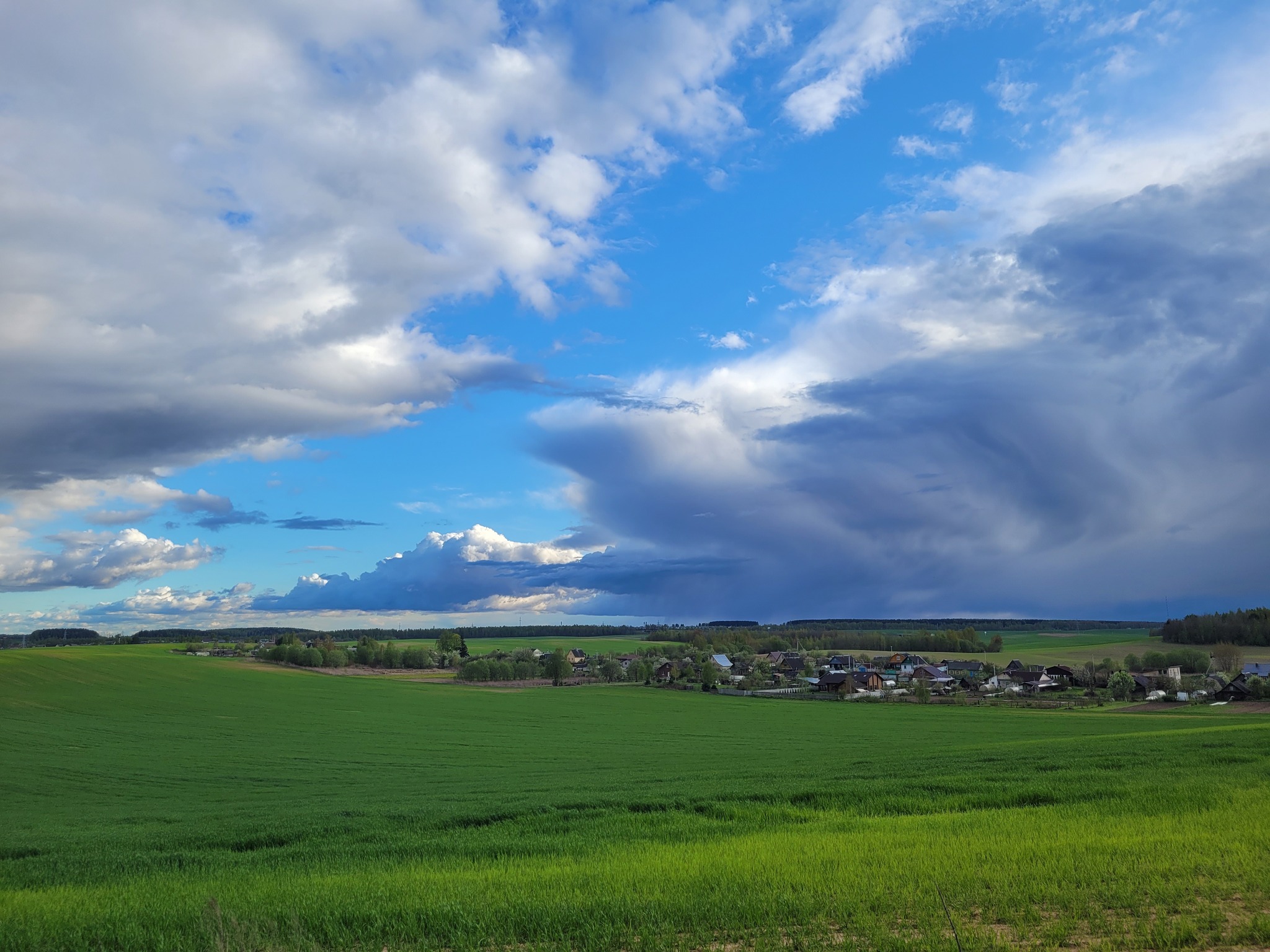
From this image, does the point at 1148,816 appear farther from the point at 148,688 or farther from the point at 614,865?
the point at 148,688

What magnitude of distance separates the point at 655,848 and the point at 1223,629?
607 ft

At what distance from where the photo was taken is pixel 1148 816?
576 inches

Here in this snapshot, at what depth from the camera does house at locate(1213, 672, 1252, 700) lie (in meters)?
86.8

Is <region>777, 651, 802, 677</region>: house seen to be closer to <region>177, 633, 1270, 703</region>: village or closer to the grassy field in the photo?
<region>177, 633, 1270, 703</region>: village

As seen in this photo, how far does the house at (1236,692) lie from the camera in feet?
285

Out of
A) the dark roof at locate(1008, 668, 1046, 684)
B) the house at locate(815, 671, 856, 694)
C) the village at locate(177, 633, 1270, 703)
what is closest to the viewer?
the village at locate(177, 633, 1270, 703)

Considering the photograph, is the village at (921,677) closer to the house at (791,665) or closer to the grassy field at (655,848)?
the house at (791,665)

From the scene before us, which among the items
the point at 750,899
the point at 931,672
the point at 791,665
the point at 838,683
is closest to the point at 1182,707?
the point at 838,683

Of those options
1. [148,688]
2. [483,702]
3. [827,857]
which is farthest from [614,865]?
[148,688]

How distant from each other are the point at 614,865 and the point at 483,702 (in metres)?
87.2

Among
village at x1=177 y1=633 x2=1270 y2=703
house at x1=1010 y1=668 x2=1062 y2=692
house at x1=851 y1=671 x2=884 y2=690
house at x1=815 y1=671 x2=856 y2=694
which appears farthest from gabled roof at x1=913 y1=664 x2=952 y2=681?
house at x1=815 y1=671 x2=856 y2=694

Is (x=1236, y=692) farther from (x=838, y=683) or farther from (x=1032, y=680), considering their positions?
(x=838, y=683)

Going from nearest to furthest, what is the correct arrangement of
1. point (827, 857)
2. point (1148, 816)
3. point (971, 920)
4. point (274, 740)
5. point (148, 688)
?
1. point (971, 920)
2. point (827, 857)
3. point (1148, 816)
4. point (274, 740)
5. point (148, 688)

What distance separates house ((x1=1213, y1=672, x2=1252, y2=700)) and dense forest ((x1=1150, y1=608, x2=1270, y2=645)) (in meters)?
68.8
